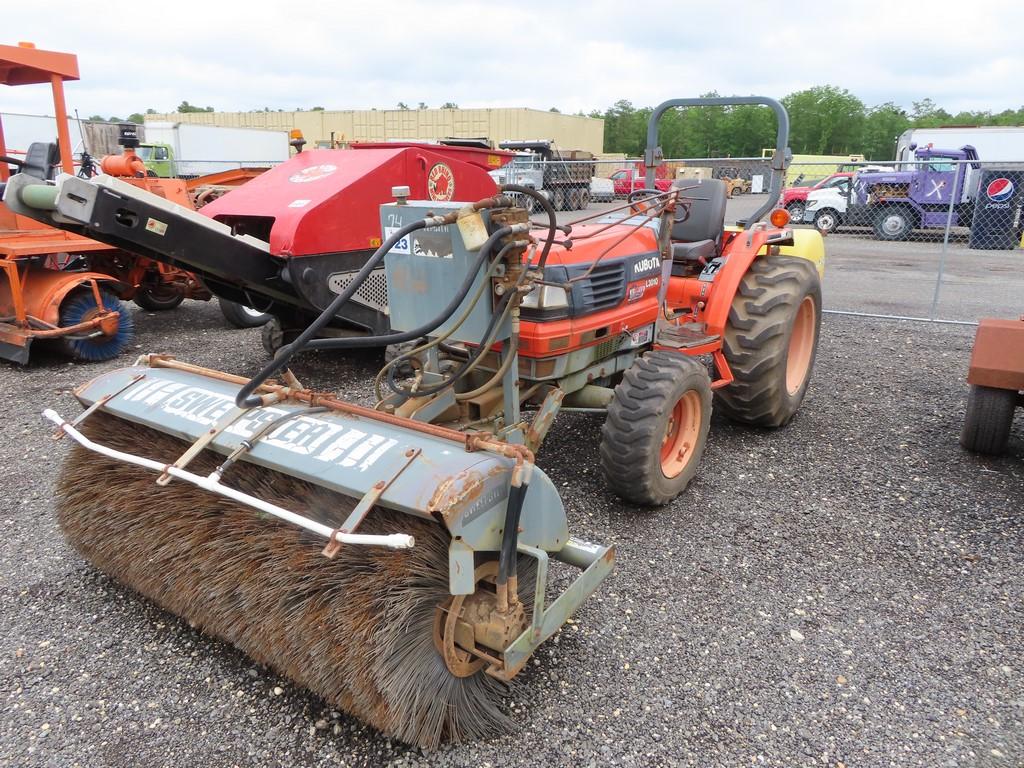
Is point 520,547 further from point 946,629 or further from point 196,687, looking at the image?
point 946,629

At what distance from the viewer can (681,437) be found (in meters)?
3.61

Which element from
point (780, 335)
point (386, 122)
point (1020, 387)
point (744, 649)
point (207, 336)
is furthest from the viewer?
point (386, 122)

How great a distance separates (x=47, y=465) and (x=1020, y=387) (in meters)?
5.22

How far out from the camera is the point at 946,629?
8.83ft

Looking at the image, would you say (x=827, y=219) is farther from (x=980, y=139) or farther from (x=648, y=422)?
(x=648, y=422)

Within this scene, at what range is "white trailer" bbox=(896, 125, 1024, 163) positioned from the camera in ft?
66.4

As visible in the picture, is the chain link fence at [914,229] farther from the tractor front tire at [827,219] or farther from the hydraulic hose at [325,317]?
the hydraulic hose at [325,317]

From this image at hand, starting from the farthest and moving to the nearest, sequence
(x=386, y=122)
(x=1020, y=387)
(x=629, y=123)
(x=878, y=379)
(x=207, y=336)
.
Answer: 1. (x=629, y=123)
2. (x=386, y=122)
3. (x=207, y=336)
4. (x=878, y=379)
5. (x=1020, y=387)

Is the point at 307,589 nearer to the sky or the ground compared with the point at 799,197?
nearer to the ground

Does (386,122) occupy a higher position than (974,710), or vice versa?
(386,122)

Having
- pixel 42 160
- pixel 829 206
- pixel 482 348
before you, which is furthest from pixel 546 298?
pixel 829 206

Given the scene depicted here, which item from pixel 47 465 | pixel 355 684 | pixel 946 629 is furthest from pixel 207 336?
pixel 946 629

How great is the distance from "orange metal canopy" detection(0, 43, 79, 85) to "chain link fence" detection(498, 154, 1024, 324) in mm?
5864

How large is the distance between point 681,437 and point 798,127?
62.8 m
